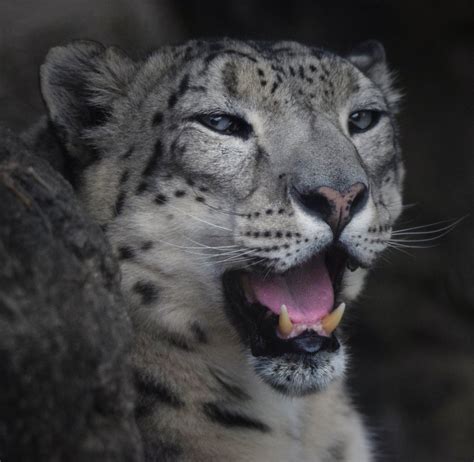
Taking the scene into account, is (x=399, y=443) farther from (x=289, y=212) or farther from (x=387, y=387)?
(x=289, y=212)

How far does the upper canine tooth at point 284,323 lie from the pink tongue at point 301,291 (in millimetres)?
74

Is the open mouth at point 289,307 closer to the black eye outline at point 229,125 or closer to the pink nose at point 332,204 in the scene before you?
the pink nose at point 332,204

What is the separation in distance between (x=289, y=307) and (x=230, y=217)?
33cm

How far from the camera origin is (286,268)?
2830mm

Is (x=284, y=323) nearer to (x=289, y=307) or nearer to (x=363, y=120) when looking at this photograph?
(x=289, y=307)

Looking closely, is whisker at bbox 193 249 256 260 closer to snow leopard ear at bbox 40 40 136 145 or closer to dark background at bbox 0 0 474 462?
snow leopard ear at bbox 40 40 136 145

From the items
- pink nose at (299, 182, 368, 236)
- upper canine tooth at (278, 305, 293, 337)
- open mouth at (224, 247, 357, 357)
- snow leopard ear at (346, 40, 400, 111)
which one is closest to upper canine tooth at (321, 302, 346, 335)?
open mouth at (224, 247, 357, 357)

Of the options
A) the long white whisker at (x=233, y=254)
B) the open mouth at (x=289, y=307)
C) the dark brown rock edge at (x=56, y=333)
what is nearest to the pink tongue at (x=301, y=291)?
the open mouth at (x=289, y=307)

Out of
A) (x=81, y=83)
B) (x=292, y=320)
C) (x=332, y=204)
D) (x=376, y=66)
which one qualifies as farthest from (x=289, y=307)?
(x=376, y=66)

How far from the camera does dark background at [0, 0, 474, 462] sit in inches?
177

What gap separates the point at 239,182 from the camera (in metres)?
2.96

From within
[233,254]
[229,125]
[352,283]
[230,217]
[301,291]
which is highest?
[229,125]

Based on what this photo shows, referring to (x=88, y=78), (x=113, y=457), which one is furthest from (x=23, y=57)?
(x=113, y=457)

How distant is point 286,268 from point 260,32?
230 cm
